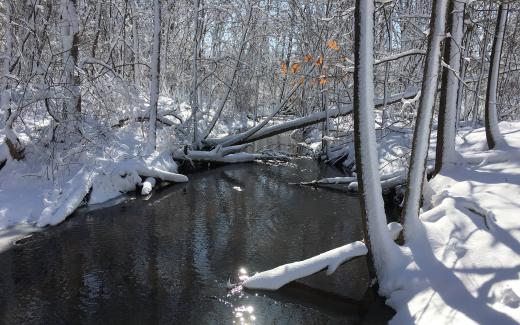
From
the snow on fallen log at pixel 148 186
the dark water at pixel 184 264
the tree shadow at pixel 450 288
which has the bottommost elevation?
the dark water at pixel 184 264

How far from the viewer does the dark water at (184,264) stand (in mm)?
6891

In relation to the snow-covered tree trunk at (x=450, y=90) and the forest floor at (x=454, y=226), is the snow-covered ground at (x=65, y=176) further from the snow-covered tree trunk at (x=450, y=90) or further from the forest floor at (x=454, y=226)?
the snow-covered tree trunk at (x=450, y=90)

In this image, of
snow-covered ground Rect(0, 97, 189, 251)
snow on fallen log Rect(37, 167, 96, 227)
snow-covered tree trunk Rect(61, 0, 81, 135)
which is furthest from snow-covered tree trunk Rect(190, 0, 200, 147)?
snow on fallen log Rect(37, 167, 96, 227)

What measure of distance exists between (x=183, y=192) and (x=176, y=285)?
7127 mm

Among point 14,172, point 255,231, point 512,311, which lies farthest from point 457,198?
point 14,172

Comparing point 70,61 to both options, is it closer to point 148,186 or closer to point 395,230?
point 148,186

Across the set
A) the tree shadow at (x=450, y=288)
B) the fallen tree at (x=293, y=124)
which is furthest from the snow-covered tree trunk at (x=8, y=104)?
the tree shadow at (x=450, y=288)

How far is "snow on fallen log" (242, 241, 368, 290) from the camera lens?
7473 millimetres

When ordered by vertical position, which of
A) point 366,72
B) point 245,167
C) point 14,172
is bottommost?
point 245,167

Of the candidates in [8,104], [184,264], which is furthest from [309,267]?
[8,104]

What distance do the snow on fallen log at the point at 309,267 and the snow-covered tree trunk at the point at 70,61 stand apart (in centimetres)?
818

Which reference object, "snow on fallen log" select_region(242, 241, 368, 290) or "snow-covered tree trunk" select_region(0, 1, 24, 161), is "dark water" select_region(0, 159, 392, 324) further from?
"snow-covered tree trunk" select_region(0, 1, 24, 161)

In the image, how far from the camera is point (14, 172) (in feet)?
41.4

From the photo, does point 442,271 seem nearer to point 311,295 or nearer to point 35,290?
point 311,295
